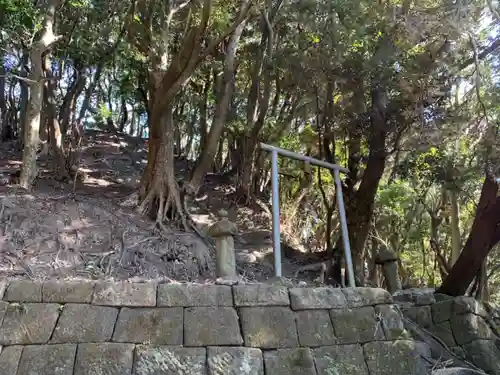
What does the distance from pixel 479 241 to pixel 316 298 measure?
2498 mm

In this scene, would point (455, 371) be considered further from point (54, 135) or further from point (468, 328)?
point (54, 135)

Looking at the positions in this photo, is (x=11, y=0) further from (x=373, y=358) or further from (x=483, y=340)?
(x=483, y=340)

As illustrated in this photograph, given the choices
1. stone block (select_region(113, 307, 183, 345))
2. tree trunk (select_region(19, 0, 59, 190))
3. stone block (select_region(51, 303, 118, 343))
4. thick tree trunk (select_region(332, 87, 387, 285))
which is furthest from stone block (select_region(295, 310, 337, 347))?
tree trunk (select_region(19, 0, 59, 190))

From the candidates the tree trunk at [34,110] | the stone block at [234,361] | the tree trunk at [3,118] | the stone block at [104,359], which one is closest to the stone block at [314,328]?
the stone block at [234,361]

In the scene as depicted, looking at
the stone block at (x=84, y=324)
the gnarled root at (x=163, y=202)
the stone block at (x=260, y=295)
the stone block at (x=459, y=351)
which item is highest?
the gnarled root at (x=163, y=202)

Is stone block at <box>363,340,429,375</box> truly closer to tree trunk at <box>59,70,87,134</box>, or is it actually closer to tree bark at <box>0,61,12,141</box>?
tree trunk at <box>59,70,87,134</box>

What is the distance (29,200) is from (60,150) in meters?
2.27

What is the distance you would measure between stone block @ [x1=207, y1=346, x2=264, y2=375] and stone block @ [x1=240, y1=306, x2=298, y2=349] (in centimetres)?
10

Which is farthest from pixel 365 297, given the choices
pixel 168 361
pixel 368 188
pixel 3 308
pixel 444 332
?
pixel 3 308

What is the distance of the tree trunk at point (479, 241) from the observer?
551 cm

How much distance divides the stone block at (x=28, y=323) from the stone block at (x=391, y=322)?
9.27 ft

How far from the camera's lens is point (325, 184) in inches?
372

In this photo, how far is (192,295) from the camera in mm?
4012

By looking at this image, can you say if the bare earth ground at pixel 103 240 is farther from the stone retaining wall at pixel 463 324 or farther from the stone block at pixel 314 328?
the stone retaining wall at pixel 463 324
